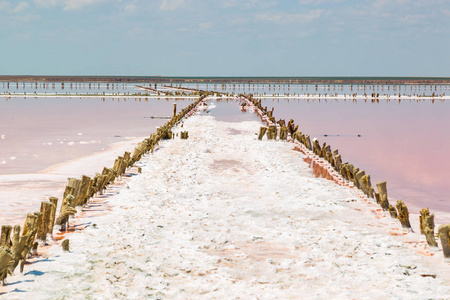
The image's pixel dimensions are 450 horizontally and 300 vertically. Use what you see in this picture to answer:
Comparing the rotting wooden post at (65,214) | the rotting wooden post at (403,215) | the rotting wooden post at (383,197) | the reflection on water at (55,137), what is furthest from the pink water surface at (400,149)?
the reflection on water at (55,137)

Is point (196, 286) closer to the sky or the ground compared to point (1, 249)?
closer to the ground

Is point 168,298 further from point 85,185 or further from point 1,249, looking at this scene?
point 85,185

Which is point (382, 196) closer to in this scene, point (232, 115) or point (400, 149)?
point (400, 149)

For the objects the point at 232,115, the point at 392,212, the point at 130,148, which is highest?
the point at 232,115

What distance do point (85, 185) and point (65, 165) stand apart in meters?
6.72

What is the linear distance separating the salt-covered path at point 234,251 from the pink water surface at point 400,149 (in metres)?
2.29

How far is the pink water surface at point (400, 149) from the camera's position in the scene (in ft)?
45.8

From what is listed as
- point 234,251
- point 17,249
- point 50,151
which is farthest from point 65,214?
point 50,151

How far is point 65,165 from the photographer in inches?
664

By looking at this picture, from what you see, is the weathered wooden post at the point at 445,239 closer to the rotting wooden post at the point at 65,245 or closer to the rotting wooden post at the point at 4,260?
the rotting wooden post at the point at 65,245

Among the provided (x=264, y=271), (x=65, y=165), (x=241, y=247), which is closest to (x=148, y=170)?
(x=65, y=165)

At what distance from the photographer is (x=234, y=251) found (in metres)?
8.03

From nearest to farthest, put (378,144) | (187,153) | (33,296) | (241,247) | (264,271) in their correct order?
(33,296) < (264,271) < (241,247) < (187,153) < (378,144)

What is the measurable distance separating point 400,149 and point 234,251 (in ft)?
52.8
